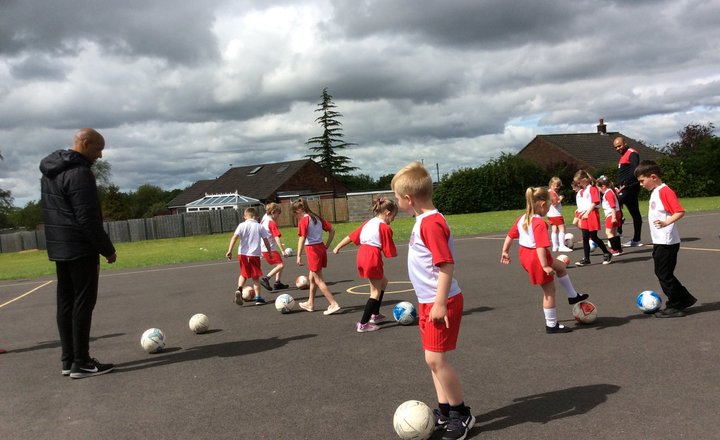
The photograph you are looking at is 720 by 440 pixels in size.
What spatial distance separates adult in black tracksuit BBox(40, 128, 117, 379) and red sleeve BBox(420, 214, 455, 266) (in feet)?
11.2

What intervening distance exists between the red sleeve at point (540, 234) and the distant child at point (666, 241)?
4.76 ft

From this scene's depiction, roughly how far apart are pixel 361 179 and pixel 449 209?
63084 millimetres

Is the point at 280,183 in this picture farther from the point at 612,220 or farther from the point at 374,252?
the point at 374,252

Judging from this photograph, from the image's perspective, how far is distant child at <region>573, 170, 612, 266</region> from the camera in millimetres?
11719

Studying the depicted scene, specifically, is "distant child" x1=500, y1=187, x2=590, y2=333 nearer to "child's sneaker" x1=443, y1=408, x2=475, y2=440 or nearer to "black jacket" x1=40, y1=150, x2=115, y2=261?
"child's sneaker" x1=443, y1=408, x2=475, y2=440

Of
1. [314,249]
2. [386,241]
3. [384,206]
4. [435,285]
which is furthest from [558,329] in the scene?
[314,249]

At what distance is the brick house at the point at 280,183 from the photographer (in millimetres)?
68688

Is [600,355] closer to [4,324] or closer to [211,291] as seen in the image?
[211,291]

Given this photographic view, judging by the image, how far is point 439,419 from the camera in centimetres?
405

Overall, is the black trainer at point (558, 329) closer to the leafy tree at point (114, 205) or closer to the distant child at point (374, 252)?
the distant child at point (374, 252)

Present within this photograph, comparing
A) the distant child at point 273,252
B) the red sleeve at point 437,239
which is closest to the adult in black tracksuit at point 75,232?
the red sleeve at point 437,239

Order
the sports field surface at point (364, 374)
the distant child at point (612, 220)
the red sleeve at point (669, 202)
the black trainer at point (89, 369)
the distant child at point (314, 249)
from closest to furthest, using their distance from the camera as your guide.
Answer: the sports field surface at point (364, 374), the black trainer at point (89, 369), the red sleeve at point (669, 202), the distant child at point (314, 249), the distant child at point (612, 220)

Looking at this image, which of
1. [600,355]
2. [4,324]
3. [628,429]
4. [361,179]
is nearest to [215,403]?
[628,429]

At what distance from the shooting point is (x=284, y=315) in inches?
344
